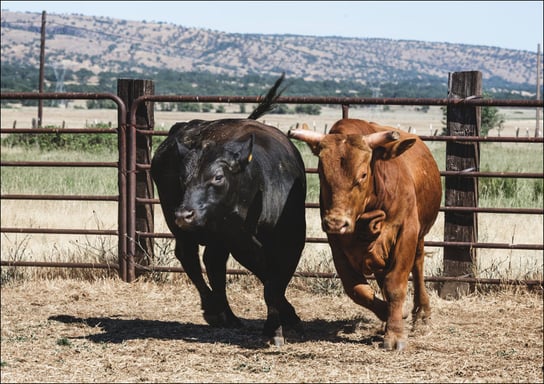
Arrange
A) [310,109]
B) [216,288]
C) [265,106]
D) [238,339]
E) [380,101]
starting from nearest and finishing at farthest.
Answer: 1. [238,339]
2. [216,288]
3. [265,106]
4. [380,101]
5. [310,109]

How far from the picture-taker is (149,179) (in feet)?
29.3

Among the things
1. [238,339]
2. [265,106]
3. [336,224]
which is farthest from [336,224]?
[265,106]

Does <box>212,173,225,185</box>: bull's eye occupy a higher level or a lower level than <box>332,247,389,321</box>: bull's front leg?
higher

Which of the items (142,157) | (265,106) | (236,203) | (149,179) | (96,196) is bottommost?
(96,196)

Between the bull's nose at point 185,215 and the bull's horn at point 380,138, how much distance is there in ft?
3.87

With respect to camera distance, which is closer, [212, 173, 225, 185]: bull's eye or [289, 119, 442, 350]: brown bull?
[289, 119, 442, 350]: brown bull

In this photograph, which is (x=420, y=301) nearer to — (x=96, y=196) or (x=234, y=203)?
(x=234, y=203)

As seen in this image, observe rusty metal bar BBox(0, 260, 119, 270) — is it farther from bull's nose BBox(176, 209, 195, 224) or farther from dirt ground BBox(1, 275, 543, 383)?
bull's nose BBox(176, 209, 195, 224)

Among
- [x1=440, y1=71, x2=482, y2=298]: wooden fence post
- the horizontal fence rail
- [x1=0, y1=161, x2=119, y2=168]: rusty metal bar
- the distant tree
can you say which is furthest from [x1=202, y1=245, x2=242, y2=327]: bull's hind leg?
the distant tree

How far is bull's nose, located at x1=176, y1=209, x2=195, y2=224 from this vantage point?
584 centimetres

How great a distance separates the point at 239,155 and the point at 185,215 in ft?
1.94

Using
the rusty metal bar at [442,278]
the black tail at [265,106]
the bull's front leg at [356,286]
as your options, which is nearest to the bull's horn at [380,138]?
the bull's front leg at [356,286]

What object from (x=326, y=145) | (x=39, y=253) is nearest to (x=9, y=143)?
(x=39, y=253)

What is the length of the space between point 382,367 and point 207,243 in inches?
65.0
